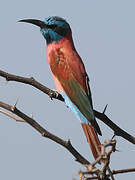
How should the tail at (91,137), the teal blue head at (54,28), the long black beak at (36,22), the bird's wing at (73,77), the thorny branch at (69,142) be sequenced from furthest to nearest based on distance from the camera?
the teal blue head at (54,28) → the long black beak at (36,22) → the bird's wing at (73,77) → the tail at (91,137) → the thorny branch at (69,142)

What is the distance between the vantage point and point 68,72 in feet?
14.8

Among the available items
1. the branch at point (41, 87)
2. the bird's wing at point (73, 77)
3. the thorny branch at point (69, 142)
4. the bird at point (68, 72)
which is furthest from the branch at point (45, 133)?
the bird's wing at point (73, 77)

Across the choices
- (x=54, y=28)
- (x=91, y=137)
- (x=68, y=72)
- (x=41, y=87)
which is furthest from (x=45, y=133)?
(x=54, y=28)

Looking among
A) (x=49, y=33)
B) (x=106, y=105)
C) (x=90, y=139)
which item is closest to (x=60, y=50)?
(x=49, y=33)

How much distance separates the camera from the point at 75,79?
434cm

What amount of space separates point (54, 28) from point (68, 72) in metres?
0.69

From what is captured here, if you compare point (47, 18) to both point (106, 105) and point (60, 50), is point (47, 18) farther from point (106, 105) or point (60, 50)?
point (106, 105)

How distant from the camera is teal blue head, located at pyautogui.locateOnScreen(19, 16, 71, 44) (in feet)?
15.8

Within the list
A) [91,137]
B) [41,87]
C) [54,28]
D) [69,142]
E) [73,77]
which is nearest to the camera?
[69,142]

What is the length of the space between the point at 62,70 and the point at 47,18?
65 cm

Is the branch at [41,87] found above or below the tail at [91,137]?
above

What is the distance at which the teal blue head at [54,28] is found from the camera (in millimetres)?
4820

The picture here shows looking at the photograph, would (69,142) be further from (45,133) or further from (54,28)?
(54,28)

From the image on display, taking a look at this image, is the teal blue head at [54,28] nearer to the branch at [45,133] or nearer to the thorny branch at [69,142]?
the thorny branch at [69,142]
